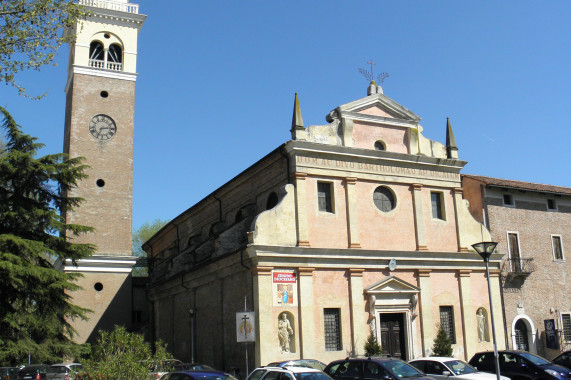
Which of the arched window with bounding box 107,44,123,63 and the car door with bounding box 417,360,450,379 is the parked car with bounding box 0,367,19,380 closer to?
the car door with bounding box 417,360,450,379

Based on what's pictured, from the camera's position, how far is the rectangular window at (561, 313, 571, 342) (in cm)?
2981

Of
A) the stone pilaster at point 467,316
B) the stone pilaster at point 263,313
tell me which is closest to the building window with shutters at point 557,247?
the stone pilaster at point 467,316

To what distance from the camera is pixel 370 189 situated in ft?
84.8

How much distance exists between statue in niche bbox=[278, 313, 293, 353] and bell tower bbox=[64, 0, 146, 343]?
1421 centimetres

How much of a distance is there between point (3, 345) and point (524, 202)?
2545 centimetres

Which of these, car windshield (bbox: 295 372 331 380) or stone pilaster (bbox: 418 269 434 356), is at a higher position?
stone pilaster (bbox: 418 269 434 356)

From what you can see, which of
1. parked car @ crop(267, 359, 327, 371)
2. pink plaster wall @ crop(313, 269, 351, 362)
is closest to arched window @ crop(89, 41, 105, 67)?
pink plaster wall @ crop(313, 269, 351, 362)

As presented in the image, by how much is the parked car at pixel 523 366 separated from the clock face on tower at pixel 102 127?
24.7 metres

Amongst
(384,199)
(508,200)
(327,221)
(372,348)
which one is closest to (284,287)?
(327,221)

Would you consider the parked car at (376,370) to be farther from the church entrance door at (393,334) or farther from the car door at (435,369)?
the church entrance door at (393,334)

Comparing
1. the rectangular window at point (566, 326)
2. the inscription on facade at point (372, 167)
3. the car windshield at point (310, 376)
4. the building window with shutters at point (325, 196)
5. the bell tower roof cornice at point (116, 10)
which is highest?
the bell tower roof cornice at point (116, 10)

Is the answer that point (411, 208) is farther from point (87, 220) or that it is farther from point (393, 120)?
point (87, 220)

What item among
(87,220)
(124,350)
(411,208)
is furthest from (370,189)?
(87,220)

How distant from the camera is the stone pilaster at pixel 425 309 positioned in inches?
976
